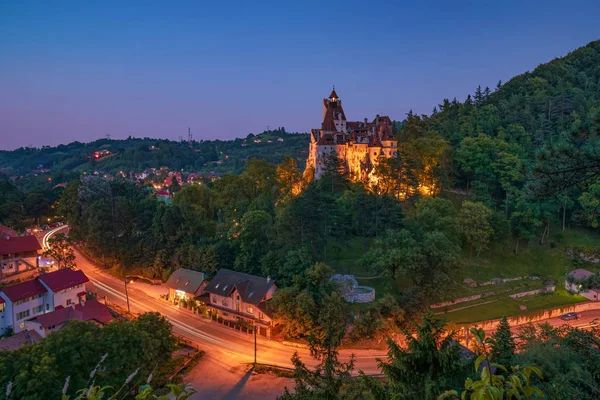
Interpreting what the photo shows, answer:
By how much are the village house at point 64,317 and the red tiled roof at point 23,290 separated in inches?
85.3

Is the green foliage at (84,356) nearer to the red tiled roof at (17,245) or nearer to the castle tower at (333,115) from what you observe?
the red tiled roof at (17,245)

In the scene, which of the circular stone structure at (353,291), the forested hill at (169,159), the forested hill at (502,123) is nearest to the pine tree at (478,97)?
the forested hill at (502,123)

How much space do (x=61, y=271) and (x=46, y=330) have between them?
7514 mm

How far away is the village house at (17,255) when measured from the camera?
130 feet

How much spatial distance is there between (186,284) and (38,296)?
11.6m

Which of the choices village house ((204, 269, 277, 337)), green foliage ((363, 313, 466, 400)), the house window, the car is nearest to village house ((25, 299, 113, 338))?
the house window

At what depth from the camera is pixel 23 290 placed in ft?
98.6

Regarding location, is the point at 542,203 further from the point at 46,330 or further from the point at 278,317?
the point at 46,330

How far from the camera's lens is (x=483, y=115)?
175 feet

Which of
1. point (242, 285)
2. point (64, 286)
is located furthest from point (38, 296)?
point (242, 285)

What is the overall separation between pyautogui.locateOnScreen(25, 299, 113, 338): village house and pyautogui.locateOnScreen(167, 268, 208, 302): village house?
21.9ft

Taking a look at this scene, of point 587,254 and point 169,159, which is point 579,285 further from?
point 169,159

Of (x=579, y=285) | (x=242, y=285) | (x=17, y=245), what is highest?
(x=17, y=245)

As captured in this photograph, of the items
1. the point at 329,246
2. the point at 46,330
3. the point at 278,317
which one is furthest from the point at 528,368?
the point at 329,246
